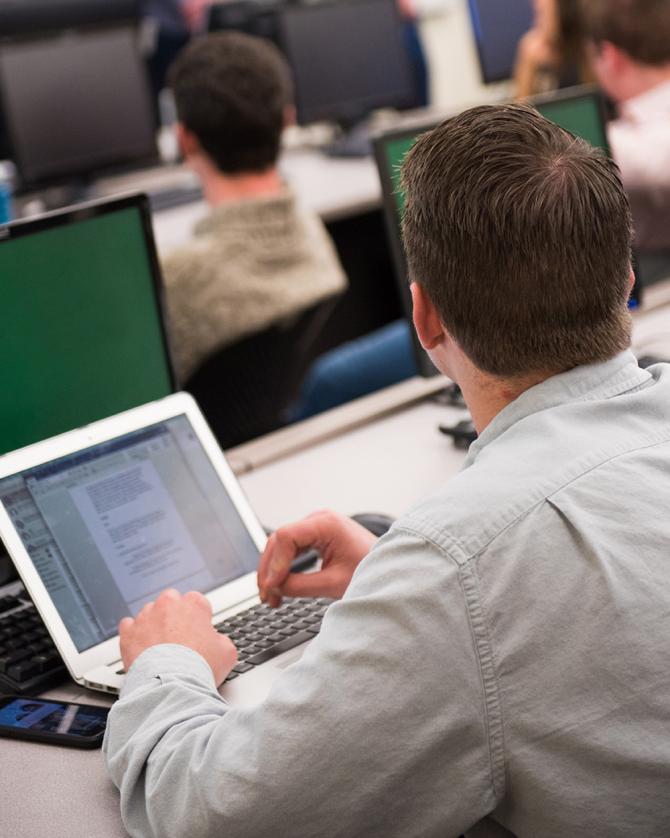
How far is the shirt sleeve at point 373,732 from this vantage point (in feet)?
2.95

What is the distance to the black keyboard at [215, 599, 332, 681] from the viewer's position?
4.58ft

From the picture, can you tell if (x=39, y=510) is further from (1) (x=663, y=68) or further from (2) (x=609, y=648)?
(1) (x=663, y=68)

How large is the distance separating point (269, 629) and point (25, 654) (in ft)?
0.92

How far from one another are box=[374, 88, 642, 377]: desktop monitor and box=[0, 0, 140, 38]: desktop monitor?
2.33 metres

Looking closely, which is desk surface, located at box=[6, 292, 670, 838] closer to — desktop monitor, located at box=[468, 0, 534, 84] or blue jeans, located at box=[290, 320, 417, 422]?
blue jeans, located at box=[290, 320, 417, 422]

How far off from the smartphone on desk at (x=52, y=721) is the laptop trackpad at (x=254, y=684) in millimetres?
133

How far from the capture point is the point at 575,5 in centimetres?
419

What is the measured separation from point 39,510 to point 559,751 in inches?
27.3

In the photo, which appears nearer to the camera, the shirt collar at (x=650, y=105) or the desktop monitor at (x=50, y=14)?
the shirt collar at (x=650, y=105)

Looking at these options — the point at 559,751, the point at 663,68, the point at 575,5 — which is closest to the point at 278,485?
the point at 559,751

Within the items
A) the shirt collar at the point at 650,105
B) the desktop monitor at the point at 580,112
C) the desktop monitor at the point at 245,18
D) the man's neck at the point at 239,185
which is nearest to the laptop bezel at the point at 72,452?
the desktop monitor at the point at 580,112

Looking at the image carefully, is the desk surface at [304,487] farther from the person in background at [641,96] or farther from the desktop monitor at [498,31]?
the desktop monitor at [498,31]

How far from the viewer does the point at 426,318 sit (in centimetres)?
107

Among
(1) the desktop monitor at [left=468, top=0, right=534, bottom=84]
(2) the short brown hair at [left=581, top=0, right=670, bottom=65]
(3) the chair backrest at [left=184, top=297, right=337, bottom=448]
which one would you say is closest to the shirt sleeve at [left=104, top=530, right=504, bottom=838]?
(3) the chair backrest at [left=184, top=297, right=337, bottom=448]
